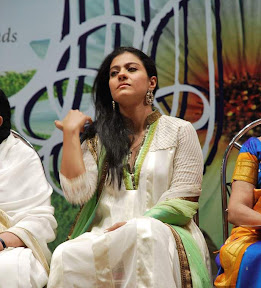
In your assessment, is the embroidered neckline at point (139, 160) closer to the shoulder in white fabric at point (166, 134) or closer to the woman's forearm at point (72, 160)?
the shoulder in white fabric at point (166, 134)

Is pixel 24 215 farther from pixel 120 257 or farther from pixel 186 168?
pixel 186 168

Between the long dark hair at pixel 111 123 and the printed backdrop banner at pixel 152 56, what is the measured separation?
0.62 metres

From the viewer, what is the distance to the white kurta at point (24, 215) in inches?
120

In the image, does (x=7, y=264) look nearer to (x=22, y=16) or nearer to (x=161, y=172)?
(x=161, y=172)

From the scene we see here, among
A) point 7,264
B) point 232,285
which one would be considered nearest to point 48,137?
point 7,264

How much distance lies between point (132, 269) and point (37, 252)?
54cm

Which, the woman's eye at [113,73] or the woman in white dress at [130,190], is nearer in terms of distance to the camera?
the woman in white dress at [130,190]

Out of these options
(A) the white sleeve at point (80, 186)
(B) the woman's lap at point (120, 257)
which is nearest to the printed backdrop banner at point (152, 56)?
(A) the white sleeve at point (80, 186)

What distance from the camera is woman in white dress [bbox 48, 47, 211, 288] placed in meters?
3.02

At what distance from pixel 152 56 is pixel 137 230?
5.65 feet

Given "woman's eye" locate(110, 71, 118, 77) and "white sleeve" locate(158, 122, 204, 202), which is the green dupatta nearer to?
"white sleeve" locate(158, 122, 204, 202)

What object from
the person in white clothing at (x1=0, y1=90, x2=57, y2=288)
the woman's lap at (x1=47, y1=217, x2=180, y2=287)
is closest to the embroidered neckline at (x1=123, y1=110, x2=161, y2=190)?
the person in white clothing at (x1=0, y1=90, x2=57, y2=288)

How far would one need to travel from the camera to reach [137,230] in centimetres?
302

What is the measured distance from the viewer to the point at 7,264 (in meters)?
3.02
